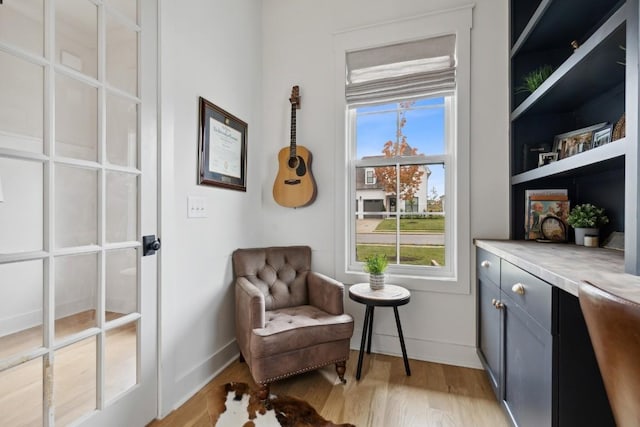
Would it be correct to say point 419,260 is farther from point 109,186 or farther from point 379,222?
point 109,186

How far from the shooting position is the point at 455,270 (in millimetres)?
2152

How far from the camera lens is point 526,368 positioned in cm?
110

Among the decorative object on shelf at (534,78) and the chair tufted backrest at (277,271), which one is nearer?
the decorative object on shelf at (534,78)

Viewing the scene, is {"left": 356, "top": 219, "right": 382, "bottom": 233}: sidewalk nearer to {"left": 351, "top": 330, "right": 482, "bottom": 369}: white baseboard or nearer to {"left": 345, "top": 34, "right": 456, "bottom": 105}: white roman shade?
{"left": 351, "top": 330, "right": 482, "bottom": 369}: white baseboard

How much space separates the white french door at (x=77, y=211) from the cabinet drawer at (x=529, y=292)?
166 cm

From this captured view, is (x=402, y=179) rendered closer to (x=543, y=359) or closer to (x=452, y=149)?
(x=452, y=149)

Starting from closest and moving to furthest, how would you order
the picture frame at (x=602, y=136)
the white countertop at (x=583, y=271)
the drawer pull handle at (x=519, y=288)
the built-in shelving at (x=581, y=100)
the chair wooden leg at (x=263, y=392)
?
the white countertop at (x=583, y=271) < the built-in shelving at (x=581, y=100) < the drawer pull handle at (x=519, y=288) < the picture frame at (x=602, y=136) < the chair wooden leg at (x=263, y=392)

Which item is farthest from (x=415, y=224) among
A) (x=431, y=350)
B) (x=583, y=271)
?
(x=583, y=271)

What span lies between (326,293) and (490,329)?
98 cm

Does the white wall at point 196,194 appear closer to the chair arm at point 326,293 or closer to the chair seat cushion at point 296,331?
the chair seat cushion at point 296,331

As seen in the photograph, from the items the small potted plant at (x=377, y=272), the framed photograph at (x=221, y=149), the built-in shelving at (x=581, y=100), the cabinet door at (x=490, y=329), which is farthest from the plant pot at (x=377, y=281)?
the framed photograph at (x=221, y=149)

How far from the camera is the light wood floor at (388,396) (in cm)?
150

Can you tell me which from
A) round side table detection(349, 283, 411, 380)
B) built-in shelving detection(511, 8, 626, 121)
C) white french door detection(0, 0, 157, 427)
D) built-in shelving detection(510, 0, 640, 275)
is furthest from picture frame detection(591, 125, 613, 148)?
white french door detection(0, 0, 157, 427)

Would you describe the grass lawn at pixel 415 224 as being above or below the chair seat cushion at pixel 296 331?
above
